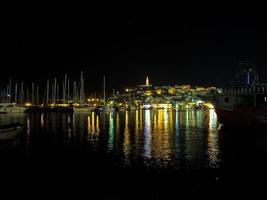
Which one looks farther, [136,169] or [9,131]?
[9,131]

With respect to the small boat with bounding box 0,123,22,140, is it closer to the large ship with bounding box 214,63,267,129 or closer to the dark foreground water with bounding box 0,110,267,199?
the dark foreground water with bounding box 0,110,267,199

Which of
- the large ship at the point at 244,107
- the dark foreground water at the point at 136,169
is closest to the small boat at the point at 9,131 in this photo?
the dark foreground water at the point at 136,169

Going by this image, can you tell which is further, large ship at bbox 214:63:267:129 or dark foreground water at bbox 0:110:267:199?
large ship at bbox 214:63:267:129

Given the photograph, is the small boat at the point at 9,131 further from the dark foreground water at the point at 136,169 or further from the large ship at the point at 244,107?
the large ship at the point at 244,107

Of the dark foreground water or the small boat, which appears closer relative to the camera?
the dark foreground water

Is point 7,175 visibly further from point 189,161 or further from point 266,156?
point 266,156

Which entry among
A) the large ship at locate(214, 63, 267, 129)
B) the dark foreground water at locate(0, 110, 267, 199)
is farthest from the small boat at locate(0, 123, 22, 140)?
the large ship at locate(214, 63, 267, 129)

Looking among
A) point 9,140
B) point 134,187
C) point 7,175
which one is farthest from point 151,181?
point 9,140

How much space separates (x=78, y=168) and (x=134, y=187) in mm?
6187

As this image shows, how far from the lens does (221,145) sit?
110ft

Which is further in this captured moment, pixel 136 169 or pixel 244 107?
pixel 244 107

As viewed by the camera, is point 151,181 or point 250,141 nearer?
point 151,181

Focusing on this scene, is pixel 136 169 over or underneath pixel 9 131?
underneath

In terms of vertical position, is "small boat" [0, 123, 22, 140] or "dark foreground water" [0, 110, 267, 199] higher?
"small boat" [0, 123, 22, 140]
